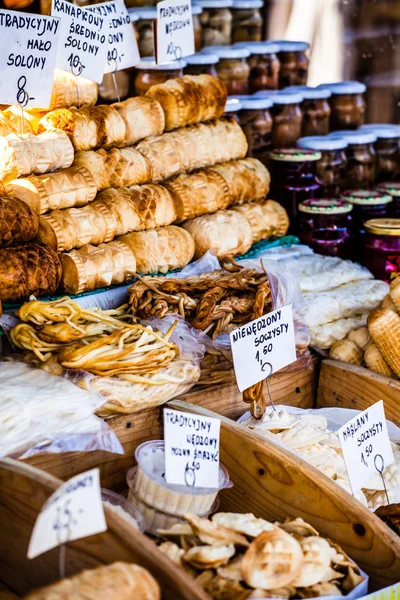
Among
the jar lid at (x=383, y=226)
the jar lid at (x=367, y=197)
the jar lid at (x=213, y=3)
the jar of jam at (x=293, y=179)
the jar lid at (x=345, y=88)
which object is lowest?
the jar lid at (x=383, y=226)

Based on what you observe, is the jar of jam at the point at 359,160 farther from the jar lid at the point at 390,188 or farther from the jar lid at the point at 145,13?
the jar lid at the point at 145,13

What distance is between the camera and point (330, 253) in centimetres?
351

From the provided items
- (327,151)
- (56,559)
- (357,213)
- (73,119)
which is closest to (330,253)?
(357,213)

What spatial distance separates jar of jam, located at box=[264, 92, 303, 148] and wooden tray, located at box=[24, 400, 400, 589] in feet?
5.83

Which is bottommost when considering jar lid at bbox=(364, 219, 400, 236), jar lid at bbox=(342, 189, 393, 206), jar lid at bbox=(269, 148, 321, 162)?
jar lid at bbox=(364, 219, 400, 236)

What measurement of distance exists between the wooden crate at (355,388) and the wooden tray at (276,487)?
0.64 metres

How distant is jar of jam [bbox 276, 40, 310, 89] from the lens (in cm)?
406

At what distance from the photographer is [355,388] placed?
2814mm

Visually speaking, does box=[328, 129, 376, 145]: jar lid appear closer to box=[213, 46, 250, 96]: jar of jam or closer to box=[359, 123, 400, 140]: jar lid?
box=[359, 123, 400, 140]: jar lid

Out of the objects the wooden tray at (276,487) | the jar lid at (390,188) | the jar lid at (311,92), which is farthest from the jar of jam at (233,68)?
the wooden tray at (276,487)

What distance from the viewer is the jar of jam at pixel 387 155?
4.04 m

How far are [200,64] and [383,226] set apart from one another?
1.00 metres

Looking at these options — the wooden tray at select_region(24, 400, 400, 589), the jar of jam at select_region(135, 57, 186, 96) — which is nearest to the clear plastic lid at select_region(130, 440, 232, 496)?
the wooden tray at select_region(24, 400, 400, 589)

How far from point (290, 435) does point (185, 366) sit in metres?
0.36
